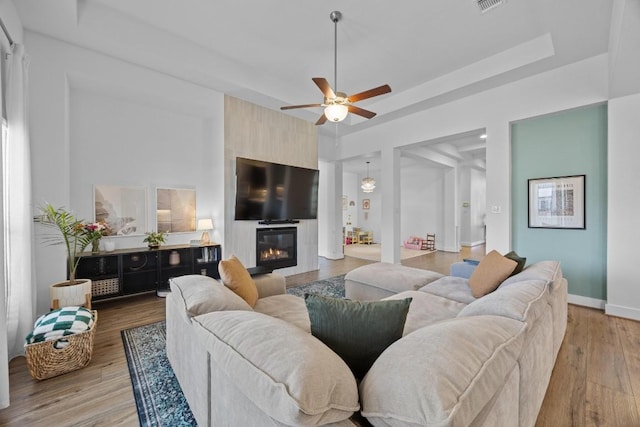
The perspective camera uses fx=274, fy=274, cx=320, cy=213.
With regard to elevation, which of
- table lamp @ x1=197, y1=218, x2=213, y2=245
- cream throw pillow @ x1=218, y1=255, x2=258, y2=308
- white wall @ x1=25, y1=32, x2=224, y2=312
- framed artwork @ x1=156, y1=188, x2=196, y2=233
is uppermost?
white wall @ x1=25, y1=32, x2=224, y2=312

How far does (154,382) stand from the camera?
198 cm

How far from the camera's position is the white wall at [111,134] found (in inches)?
117

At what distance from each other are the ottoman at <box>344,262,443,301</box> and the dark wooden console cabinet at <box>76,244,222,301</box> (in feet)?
7.84

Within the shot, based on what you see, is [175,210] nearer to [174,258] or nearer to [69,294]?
[174,258]

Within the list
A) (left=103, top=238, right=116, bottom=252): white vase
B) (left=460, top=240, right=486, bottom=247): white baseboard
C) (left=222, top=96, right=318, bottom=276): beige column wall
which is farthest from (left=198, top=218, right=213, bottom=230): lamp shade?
(left=460, top=240, right=486, bottom=247): white baseboard

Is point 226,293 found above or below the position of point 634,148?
below

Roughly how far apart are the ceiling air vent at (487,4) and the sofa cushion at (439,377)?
10.8ft

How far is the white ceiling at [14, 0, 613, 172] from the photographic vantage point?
9.43ft

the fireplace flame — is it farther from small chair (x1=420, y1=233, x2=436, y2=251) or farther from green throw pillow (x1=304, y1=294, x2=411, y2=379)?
small chair (x1=420, y1=233, x2=436, y2=251)

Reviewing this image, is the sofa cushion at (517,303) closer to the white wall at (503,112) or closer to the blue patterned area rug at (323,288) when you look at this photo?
the blue patterned area rug at (323,288)

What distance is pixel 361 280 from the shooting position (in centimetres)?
315

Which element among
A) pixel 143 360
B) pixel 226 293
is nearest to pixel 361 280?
pixel 226 293

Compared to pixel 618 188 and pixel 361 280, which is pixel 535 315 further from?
pixel 618 188

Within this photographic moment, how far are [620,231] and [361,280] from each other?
3097mm
